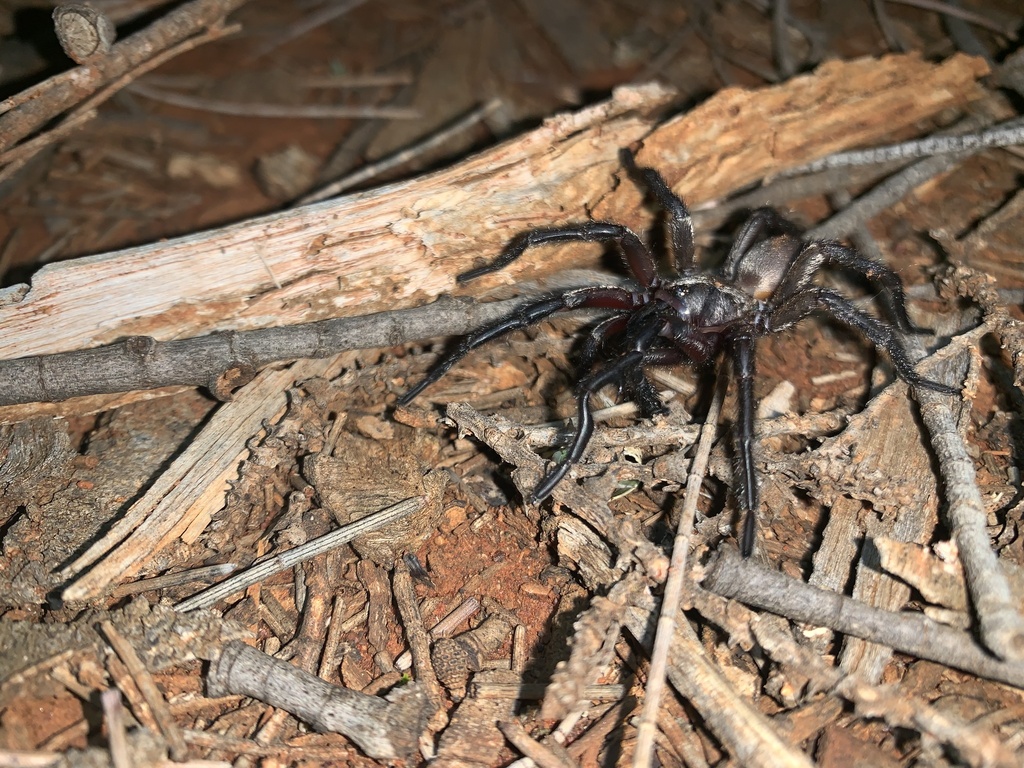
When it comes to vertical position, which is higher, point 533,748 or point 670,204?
point 670,204

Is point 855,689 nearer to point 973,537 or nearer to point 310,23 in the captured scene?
point 973,537

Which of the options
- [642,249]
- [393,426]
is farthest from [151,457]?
[642,249]

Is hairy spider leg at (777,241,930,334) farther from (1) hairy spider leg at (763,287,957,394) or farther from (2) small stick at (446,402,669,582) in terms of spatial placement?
(2) small stick at (446,402,669,582)

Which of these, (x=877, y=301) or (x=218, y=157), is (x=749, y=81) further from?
(x=218, y=157)

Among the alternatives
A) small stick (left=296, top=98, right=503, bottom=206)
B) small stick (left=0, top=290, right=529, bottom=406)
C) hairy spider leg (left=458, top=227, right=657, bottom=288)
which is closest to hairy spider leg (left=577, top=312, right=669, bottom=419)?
hairy spider leg (left=458, top=227, right=657, bottom=288)

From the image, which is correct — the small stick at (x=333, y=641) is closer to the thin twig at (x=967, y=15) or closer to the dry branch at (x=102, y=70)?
the dry branch at (x=102, y=70)

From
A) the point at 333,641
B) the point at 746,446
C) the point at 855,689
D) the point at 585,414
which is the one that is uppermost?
the point at 585,414

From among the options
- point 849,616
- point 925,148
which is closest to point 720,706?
point 849,616
